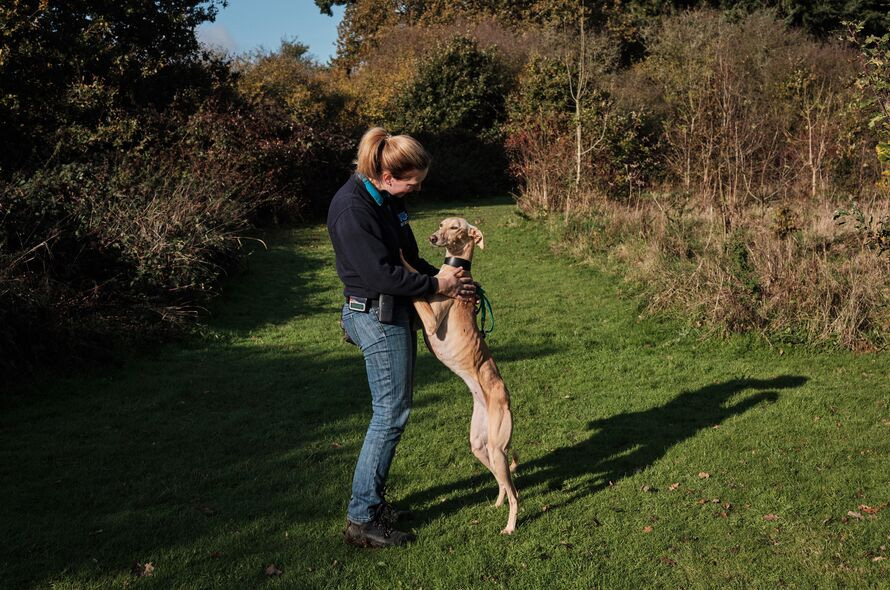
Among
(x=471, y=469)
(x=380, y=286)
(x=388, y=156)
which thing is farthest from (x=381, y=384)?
(x=471, y=469)

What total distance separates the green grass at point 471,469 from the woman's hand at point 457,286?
145 centimetres

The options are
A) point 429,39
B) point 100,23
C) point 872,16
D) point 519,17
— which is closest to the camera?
point 100,23

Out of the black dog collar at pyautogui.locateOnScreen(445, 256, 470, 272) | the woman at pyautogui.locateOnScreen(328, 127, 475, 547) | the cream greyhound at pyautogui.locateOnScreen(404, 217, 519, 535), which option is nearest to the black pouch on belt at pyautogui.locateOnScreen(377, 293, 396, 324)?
the woman at pyautogui.locateOnScreen(328, 127, 475, 547)

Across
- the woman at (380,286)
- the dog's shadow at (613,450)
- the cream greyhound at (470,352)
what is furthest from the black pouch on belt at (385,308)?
the dog's shadow at (613,450)

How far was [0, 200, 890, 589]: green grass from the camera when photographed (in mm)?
4234

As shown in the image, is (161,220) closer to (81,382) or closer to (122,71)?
(81,382)

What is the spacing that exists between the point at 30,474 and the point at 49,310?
3250 millimetres

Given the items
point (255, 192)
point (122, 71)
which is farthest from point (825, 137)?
point (122, 71)

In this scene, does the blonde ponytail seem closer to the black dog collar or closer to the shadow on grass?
the black dog collar

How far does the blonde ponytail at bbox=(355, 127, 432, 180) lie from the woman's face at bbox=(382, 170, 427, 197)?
0.02 m

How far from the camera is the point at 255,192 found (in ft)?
57.3

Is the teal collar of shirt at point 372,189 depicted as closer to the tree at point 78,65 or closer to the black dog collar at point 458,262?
the black dog collar at point 458,262

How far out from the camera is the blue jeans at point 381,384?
13.5 ft

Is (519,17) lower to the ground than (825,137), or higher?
higher
